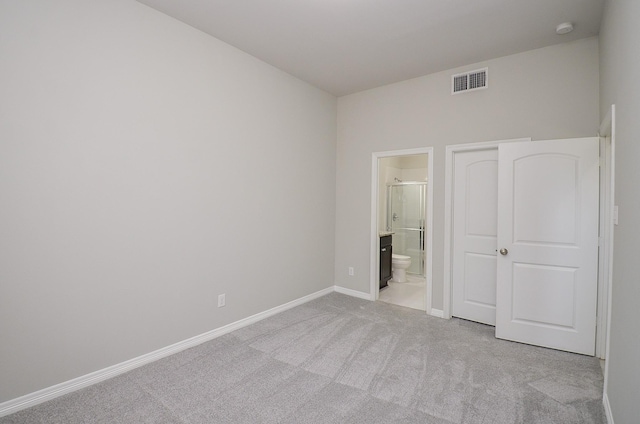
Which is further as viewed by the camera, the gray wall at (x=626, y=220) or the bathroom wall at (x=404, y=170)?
the bathroom wall at (x=404, y=170)

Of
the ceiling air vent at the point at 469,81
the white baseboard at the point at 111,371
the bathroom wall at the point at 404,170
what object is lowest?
the white baseboard at the point at 111,371

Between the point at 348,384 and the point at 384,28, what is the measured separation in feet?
9.90

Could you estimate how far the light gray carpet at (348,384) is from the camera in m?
1.95

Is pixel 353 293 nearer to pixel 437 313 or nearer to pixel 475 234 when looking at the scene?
pixel 437 313

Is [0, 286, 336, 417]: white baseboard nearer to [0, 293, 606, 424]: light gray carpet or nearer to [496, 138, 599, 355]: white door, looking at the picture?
[0, 293, 606, 424]: light gray carpet

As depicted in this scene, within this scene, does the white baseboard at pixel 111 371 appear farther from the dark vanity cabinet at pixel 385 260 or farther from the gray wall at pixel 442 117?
the dark vanity cabinet at pixel 385 260

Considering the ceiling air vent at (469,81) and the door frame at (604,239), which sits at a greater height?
the ceiling air vent at (469,81)

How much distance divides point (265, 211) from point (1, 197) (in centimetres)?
216

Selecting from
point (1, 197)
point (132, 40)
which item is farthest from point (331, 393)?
point (132, 40)

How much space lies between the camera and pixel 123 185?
2420mm

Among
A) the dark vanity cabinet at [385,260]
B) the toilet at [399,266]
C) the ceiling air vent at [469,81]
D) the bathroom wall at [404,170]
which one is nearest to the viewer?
the ceiling air vent at [469,81]

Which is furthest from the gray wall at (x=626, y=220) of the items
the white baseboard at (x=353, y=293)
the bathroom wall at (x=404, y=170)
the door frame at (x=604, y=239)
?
the bathroom wall at (x=404, y=170)

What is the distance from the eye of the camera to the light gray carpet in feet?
6.39

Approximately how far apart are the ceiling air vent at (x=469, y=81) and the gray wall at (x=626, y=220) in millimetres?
1284
